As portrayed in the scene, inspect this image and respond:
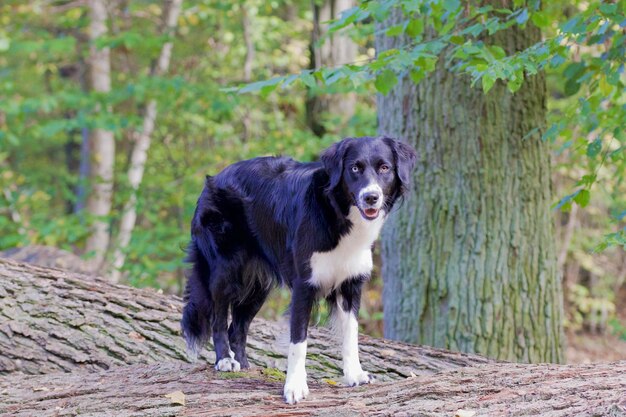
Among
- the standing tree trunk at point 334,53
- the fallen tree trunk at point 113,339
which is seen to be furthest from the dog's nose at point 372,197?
the standing tree trunk at point 334,53

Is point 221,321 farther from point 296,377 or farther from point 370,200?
point 370,200

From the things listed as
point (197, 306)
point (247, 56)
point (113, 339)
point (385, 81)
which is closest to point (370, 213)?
point (385, 81)

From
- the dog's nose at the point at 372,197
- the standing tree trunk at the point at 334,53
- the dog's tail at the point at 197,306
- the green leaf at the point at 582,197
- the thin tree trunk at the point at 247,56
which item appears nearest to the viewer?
the dog's nose at the point at 372,197

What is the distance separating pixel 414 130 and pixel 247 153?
4956 millimetres

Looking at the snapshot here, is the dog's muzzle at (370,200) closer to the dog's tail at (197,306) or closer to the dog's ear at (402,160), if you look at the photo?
the dog's ear at (402,160)

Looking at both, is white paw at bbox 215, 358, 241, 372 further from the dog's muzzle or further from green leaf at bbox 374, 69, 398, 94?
green leaf at bbox 374, 69, 398, 94

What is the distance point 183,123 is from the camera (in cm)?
1263

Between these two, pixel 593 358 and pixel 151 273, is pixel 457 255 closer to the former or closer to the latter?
pixel 151 273

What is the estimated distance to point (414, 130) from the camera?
6.17 metres

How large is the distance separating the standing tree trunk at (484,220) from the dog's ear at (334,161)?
2.29 meters

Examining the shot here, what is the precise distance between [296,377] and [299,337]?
0.68ft

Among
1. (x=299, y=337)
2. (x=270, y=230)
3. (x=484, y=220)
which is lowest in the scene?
(x=299, y=337)

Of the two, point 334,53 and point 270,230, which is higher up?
point 334,53

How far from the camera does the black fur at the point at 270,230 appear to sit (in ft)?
12.9
